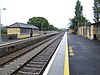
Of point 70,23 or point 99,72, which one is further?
point 70,23

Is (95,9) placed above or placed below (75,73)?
above

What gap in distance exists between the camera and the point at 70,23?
11231cm

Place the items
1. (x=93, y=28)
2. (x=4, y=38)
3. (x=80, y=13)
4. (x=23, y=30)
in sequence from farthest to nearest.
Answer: (x=80, y=13)
(x=23, y=30)
(x=93, y=28)
(x=4, y=38)

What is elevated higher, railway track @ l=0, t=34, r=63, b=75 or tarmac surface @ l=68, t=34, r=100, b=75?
tarmac surface @ l=68, t=34, r=100, b=75

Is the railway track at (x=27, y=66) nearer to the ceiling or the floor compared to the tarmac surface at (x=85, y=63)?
nearer to the floor

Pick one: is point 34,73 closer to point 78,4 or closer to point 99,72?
point 99,72

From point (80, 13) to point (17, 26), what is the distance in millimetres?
44020

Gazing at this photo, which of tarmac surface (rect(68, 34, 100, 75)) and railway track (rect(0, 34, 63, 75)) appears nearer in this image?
tarmac surface (rect(68, 34, 100, 75))

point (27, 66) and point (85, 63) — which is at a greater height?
point (85, 63)

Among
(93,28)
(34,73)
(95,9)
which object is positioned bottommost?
(34,73)

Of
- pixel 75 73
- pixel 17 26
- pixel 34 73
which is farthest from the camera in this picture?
pixel 17 26

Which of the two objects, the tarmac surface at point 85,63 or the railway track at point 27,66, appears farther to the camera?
the railway track at point 27,66

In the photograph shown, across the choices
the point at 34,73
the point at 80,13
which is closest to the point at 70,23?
the point at 80,13

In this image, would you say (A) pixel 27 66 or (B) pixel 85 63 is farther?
(A) pixel 27 66
